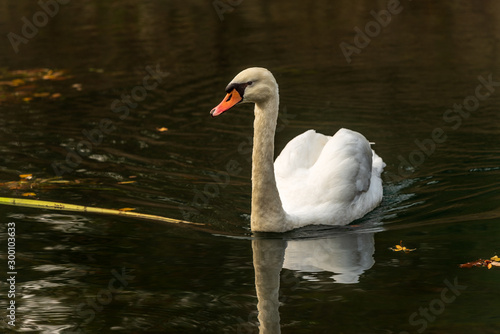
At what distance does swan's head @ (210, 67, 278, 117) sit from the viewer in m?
8.11

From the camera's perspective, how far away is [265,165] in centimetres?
838

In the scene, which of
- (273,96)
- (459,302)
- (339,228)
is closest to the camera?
(459,302)

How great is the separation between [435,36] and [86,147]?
30.2 ft

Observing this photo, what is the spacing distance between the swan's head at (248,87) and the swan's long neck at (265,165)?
0.14 metres

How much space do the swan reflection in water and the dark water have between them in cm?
2

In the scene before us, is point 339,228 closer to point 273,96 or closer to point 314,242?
point 314,242

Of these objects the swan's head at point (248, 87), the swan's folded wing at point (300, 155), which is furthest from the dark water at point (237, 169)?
the swan's head at point (248, 87)

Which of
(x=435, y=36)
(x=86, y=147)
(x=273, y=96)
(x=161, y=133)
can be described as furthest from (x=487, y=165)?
(x=435, y=36)

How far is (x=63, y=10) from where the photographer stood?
23.5 m

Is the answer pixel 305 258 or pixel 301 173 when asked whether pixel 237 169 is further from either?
pixel 305 258

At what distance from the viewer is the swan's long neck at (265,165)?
834cm

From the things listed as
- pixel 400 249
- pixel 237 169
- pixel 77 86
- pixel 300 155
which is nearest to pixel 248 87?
pixel 300 155

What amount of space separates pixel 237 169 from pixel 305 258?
10.9ft

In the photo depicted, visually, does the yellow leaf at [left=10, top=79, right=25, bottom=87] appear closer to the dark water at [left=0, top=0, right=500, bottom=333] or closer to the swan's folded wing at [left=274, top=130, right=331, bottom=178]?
the dark water at [left=0, top=0, right=500, bottom=333]
